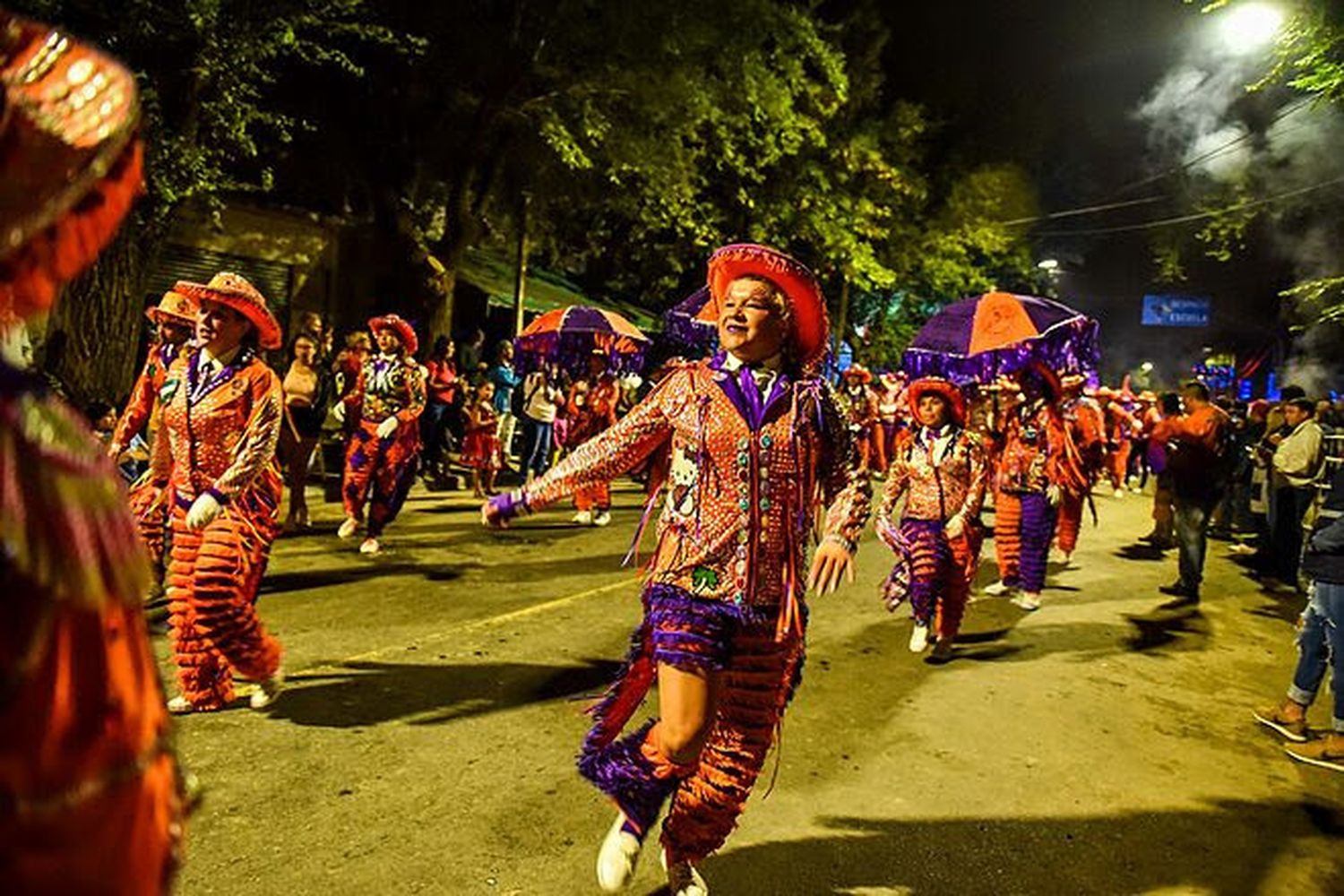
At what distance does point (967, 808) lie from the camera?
4082mm

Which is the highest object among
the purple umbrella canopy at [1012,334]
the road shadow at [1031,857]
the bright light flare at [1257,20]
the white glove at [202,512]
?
the bright light flare at [1257,20]

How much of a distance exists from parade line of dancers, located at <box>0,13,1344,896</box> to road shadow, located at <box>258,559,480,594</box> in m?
0.64

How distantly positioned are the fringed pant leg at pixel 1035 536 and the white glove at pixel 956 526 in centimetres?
233

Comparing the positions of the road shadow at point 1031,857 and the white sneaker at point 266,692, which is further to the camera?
the white sneaker at point 266,692

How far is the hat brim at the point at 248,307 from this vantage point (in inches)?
169

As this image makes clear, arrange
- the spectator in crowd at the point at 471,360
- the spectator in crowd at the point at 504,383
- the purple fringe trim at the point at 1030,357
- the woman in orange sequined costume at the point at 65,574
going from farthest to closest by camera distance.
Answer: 1. the spectator in crowd at the point at 471,360
2. the spectator in crowd at the point at 504,383
3. the purple fringe trim at the point at 1030,357
4. the woman in orange sequined costume at the point at 65,574

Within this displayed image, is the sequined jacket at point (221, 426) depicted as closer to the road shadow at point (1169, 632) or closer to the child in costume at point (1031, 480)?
the child in costume at point (1031, 480)

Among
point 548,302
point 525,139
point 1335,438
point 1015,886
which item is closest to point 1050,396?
point 1335,438

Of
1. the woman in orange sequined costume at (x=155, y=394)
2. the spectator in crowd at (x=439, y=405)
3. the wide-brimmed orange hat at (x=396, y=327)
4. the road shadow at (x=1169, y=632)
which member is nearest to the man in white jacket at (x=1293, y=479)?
the road shadow at (x=1169, y=632)

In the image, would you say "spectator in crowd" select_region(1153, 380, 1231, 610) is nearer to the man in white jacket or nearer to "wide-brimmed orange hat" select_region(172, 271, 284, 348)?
the man in white jacket

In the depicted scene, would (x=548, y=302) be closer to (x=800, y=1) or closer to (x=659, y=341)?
(x=659, y=341)

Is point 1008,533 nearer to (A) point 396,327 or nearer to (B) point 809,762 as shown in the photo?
(B) point 809,762

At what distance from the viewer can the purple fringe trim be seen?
808 cm

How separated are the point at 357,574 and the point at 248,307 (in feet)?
12.1
